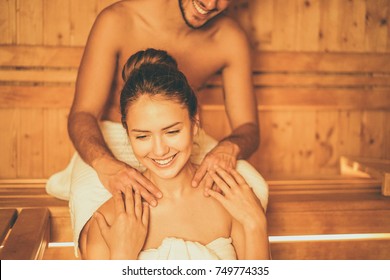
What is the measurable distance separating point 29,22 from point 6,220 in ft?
4.15

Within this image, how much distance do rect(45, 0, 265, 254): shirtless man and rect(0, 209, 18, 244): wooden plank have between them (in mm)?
266

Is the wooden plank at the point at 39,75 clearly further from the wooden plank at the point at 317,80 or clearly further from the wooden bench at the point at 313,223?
the wooden plank at the point at 317,80

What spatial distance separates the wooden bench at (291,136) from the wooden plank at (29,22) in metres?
0.07

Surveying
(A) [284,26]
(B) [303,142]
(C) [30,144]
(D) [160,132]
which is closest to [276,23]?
(A) [284,26]

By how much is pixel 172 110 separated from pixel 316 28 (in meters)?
1.78

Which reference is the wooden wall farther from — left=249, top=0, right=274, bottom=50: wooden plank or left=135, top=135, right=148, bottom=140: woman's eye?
left=135, top=135, right=148, bottom=140: woman's eye

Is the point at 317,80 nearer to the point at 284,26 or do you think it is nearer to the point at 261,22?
the point at 284,26

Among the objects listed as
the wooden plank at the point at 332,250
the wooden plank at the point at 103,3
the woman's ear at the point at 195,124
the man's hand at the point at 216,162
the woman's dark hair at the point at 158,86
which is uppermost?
the wooden plank at the point at 103,3

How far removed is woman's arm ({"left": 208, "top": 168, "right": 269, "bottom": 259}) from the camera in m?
1.59

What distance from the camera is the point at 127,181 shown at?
1.65m

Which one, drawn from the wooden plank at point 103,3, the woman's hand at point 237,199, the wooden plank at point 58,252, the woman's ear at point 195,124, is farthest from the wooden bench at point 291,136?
the woman's ear at point 195,124

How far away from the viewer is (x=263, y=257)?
1580 mm

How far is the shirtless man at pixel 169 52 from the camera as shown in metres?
1.95
